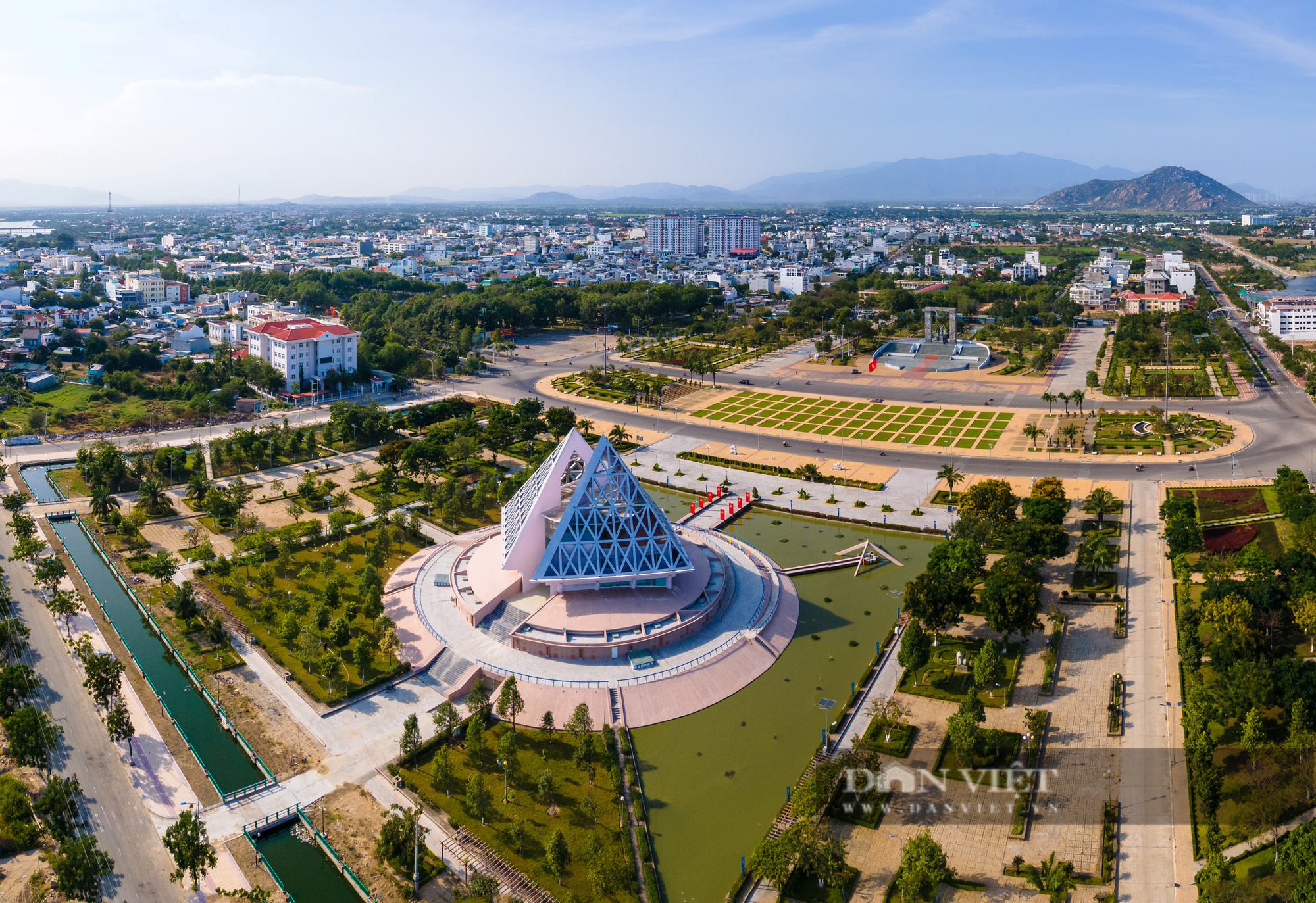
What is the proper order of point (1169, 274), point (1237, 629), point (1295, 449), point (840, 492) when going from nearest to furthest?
point (1237, 629), point (840, 492), point (1295, 449), point (1169, 274)

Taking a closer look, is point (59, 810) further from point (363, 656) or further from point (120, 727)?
point (363, 656)

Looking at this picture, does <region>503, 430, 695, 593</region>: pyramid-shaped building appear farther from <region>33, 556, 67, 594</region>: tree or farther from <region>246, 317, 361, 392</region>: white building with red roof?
<region>246, 317, 361, 392</region>: white building with red roof

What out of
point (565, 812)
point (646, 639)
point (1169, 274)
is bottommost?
point (565, 812)

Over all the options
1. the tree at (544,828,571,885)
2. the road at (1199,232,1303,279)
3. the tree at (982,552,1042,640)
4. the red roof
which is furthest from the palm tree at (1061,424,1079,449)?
the road at (1199,232,1303,279)

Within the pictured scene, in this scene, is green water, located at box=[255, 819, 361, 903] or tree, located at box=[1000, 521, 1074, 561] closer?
green water, located at box=[255, 819, 361, 903]

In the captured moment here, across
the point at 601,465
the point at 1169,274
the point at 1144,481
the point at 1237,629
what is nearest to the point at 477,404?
the point at 601,465

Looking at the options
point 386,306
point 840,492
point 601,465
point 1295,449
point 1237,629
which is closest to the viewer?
point 1237,629

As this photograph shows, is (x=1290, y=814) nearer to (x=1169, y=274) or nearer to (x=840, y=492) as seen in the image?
(x=840, y=492)

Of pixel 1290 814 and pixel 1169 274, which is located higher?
pixel 1169 274
